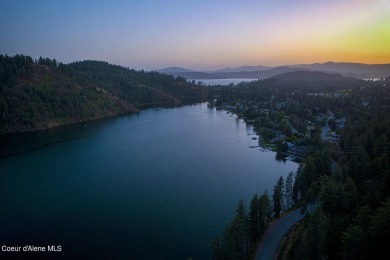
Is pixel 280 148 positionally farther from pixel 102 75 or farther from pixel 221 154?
pixel 102 75

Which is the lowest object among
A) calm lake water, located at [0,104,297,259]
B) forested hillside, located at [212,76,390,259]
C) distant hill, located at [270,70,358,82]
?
calm lake water, located at [0,104,297,259]

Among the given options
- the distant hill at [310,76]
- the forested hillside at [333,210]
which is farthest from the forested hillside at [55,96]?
the distant hill at [310,76]

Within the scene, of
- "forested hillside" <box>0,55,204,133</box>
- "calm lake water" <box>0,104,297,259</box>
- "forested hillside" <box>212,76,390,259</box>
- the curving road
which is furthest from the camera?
"forested hillside" <box>0,55,204,133</box>

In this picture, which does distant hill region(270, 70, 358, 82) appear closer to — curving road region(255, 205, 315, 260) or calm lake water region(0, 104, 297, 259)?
calm lake water region(0, 104, 297, 259)

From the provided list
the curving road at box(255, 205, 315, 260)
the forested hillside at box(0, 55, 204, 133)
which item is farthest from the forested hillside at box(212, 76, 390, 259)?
the forested hillside at box(0, 55, 204, 133)

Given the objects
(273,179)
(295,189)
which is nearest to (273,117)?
(273,179)

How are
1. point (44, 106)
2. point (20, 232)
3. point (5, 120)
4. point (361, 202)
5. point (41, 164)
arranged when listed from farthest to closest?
point (44, 106) < point (5, 120) < point (41, 164) < point (20, 232) < point (361, 202)
